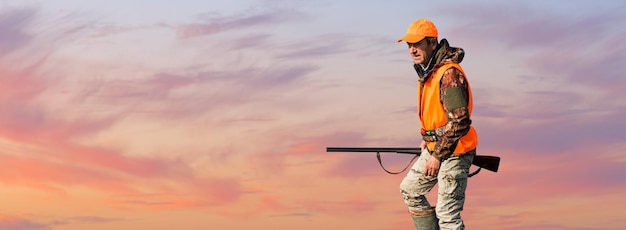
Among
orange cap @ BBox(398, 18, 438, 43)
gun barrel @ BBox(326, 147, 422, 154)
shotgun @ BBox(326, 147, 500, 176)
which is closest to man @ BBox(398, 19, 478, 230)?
orange cap @ BBox(398, 18, 438, 43)

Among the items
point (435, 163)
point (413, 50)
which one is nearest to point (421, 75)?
point (413, 50)

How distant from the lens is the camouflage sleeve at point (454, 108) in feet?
44.8

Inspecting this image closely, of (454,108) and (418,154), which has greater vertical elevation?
(454,108)

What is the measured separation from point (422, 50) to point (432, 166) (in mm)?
1624

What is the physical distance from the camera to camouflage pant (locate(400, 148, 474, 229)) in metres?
14.2

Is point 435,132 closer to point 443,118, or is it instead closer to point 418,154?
A: point 443,118

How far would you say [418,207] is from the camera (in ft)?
48.9

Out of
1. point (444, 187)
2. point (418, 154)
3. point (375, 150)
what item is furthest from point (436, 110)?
point (375, 150)

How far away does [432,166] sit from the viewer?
1408 cm

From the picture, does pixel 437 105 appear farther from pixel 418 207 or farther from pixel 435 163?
pixel 418 207

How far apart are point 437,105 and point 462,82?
52 centimetres

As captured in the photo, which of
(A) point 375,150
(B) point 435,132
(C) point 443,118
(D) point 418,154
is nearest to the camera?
(C) point 443,118

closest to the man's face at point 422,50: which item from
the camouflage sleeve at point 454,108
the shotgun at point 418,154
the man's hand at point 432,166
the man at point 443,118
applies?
the man at point 443,118

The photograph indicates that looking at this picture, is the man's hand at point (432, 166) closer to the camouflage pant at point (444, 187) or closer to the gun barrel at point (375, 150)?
the camouflage pant at point (444, 187)
